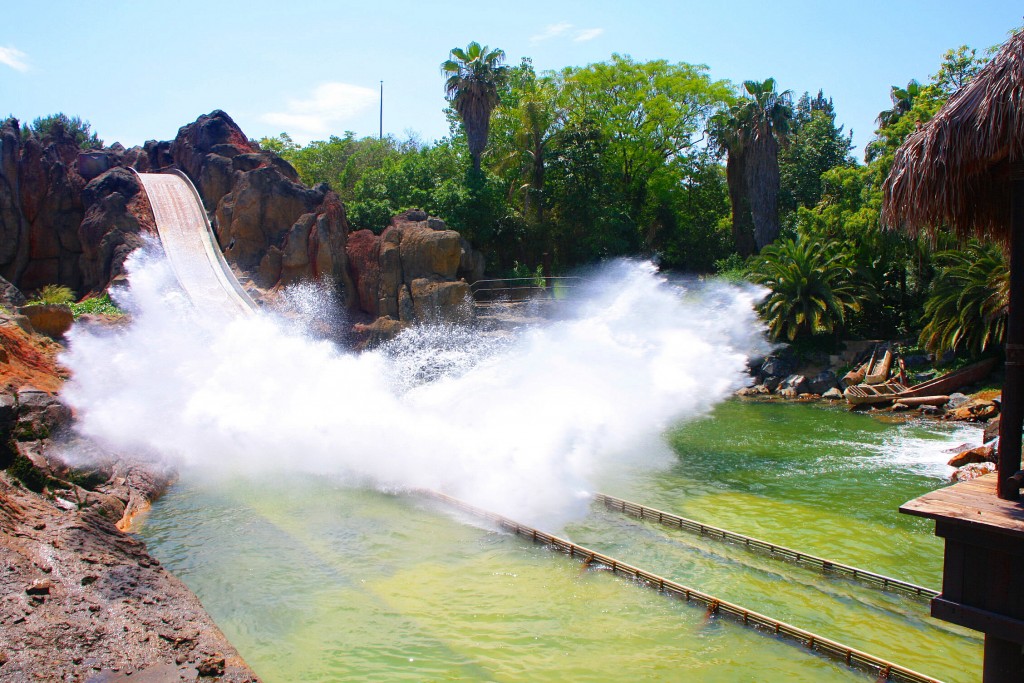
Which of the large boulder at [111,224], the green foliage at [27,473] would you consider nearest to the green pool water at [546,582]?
the green foliage at [27,473]

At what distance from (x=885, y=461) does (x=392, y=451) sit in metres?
9.41

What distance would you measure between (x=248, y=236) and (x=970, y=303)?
21402mm

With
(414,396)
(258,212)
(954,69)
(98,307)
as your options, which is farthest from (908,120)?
(98,307)

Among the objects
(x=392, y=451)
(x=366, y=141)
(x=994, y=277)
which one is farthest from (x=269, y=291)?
(x=366, y=141)

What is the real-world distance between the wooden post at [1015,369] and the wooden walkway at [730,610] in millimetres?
2149

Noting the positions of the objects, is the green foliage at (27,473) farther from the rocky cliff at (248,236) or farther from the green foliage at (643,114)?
the green foliage at (643,114)

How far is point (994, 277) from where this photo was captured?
1991cm

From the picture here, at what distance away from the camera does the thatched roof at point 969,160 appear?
4961 mm

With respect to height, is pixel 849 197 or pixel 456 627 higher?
pixel 849 197

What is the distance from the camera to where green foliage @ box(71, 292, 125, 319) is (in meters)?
19.7

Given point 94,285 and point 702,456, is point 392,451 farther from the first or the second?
point 94,285

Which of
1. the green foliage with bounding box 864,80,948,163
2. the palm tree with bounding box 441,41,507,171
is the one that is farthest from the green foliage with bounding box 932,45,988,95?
the palm tree with bounding box 441,41,507,171

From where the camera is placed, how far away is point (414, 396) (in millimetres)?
16500

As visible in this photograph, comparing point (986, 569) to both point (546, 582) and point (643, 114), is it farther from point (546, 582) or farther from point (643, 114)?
point (643, 114)
